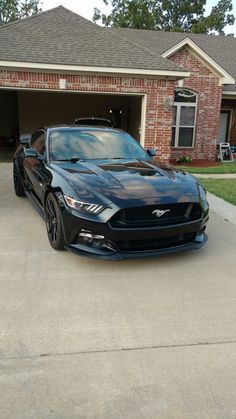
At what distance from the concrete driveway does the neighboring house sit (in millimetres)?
6983

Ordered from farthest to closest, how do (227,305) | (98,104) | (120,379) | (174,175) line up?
(98,104)
(174,175)
(227,305)
(120,379)

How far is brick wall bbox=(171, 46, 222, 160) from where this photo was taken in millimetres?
13422

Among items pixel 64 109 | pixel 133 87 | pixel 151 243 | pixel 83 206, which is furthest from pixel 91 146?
pixel 64 109

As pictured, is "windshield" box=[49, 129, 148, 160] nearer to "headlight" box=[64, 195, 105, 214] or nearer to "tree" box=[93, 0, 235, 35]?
"headlight" box=[64, 195, 105, 214]

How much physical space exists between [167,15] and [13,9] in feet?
61.6

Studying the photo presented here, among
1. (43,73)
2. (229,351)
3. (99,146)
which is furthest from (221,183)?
(229,351)

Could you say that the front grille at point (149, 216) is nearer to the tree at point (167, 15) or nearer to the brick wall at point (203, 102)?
the brick wall at point (203, 102)

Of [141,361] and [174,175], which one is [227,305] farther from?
[174,175]

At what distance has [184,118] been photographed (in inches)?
545

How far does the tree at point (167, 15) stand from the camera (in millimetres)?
33062

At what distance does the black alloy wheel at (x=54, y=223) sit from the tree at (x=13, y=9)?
45.5m

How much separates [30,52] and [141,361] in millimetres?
9600

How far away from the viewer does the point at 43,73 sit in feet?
33.2

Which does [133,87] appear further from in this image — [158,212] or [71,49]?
[158,212]
